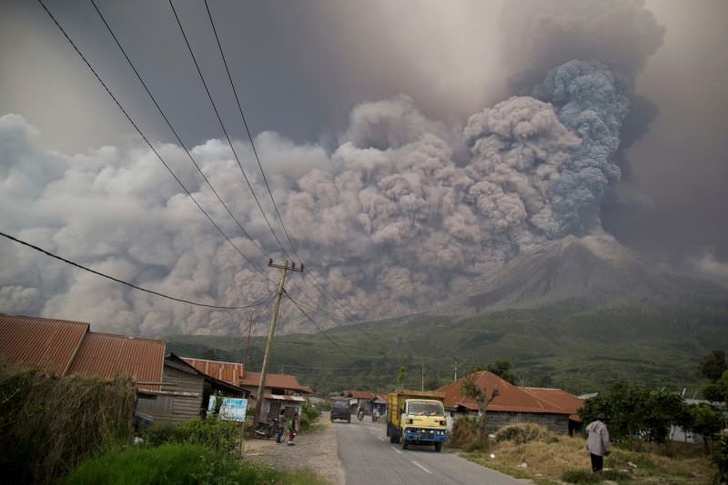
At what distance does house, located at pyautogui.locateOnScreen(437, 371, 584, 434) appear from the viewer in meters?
42.0

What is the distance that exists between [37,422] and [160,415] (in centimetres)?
1732

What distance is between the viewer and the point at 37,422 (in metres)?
9.55

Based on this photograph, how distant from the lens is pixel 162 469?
7789 millimetres

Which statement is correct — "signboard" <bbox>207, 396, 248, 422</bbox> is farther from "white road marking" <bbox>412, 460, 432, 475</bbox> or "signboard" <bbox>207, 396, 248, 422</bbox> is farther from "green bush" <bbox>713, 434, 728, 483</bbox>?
"green bush" <bbox>713, 434, 728, 483</bbox>

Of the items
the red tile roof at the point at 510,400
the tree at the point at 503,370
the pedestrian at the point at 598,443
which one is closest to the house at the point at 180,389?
the pedestrian at the point at 598,443

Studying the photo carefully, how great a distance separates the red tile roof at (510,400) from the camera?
42.4 meters

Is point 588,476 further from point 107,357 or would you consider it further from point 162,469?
point 107,357

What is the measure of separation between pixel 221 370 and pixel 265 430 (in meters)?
20.5

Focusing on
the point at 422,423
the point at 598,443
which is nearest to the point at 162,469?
the point at 598,443

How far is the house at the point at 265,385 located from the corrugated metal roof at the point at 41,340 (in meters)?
9.80

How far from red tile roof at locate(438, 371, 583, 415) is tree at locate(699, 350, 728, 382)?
20.1 metres

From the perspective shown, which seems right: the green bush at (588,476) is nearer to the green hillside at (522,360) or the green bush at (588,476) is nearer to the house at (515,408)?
the house at (515,408)

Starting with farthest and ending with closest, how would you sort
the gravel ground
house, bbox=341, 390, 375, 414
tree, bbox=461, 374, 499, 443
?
house, bbox=341, 390, 375, 414
tree, bbox=461, 374, 499, 443
the gravel ground

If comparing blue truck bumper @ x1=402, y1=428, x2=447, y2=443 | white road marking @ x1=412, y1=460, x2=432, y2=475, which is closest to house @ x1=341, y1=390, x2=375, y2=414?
blue truck bumper @ x1=402, y1=428, x2=447, y2=443
